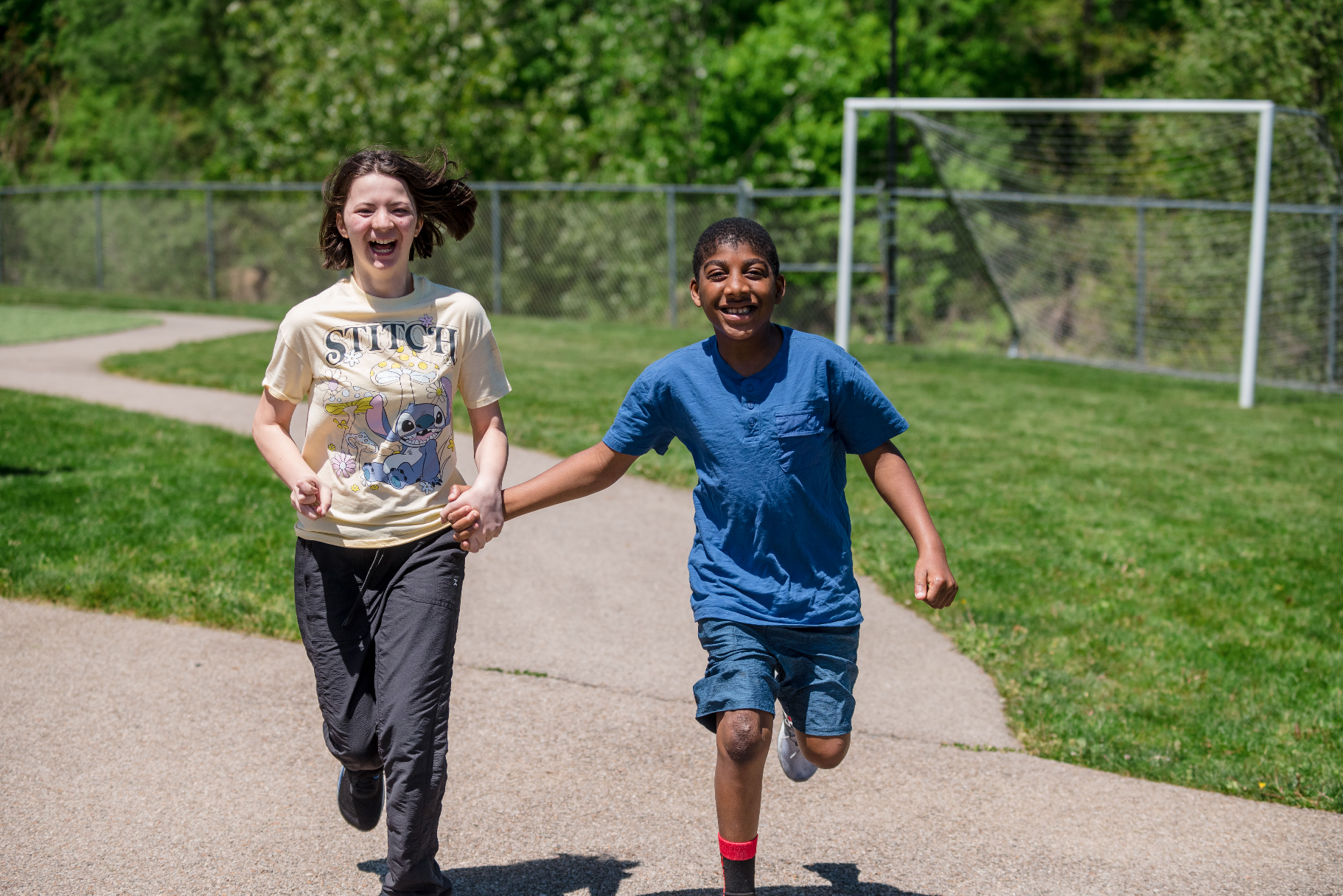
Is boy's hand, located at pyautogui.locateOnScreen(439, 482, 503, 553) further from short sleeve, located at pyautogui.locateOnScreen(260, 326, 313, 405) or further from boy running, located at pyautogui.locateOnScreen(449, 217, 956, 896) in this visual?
short sleeve, located at pyautogui.locateOnScreen(260, 326, 313, 405)

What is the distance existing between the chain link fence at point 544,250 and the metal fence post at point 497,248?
0.03 m

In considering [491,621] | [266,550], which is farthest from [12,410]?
[491,621]

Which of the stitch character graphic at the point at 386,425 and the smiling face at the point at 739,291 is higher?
the smiling face at the point at 739,291

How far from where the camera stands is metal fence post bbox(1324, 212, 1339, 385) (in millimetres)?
15617

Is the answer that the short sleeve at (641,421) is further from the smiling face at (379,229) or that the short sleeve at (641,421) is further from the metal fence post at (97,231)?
the metal fence post at (97,231)

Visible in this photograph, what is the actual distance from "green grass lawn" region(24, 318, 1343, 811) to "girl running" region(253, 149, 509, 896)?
2.39 metres

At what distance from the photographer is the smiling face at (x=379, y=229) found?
3.19 metres

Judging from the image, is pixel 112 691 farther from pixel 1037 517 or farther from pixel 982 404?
pixel 982 404

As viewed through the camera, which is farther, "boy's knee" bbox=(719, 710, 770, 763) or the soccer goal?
the soccer goal

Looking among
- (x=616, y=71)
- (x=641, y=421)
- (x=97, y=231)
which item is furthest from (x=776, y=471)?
(x=616, y=71)

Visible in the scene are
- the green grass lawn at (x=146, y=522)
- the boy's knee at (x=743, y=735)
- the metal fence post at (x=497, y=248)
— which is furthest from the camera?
the metal fence post at (x=497, y=248)

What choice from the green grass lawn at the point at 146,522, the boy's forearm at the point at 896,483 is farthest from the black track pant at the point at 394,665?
the green grass lawn at the point at 146,522

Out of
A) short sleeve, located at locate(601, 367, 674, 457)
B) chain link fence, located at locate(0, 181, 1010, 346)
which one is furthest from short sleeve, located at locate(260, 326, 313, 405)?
chain link fence, located at locate(0, 181, 1010, 346)

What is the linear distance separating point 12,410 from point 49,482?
2.52 metres
